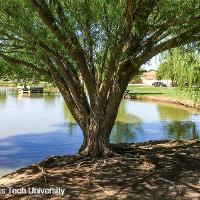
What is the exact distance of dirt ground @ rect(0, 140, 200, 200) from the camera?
26.7 feet

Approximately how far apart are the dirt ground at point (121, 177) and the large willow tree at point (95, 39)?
0.95 metres

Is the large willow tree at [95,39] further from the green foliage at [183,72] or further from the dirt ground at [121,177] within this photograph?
the green foliage at [183,72]

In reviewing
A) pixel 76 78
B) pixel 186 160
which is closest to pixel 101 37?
pixel 76 78

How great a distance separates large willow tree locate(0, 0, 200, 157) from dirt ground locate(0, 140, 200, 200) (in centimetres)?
95

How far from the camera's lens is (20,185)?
903 cm

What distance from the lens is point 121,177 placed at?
924 cm

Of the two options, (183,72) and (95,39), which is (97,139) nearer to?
(95,39)

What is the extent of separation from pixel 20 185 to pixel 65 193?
124 centimetres

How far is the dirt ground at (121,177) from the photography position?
8133 millimetres

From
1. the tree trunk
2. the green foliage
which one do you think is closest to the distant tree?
the tree trunk

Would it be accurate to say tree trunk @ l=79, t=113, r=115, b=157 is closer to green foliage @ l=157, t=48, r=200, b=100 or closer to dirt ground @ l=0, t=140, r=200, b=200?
dirt ground @ l=0, t=140, r=200, b=200

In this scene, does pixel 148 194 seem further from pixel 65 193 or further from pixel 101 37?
pixel 101 37

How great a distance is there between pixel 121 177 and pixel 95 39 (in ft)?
11.9

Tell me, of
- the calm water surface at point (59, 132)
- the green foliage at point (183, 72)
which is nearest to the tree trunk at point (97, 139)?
the calm water surface at point (59, 132)
